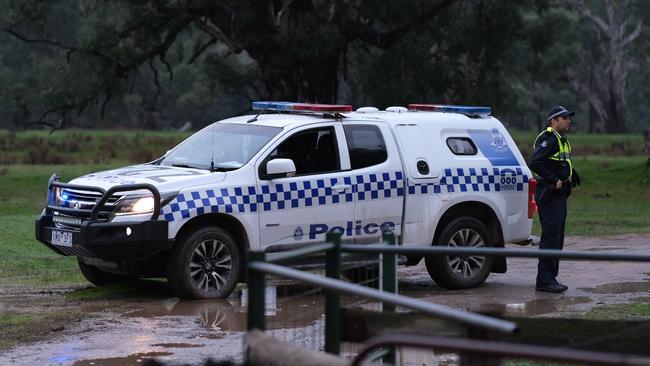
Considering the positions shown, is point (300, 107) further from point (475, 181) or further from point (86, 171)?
point (86, 171)

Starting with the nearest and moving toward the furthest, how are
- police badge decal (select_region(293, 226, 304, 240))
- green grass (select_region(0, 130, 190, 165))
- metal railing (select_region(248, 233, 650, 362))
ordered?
1. metal railing (select_region(248, 233, 650, 362))
2. police badge decal (select_region(293, 226, 304, 240))
3. green grass (select_region(0, 130, 190, 165))

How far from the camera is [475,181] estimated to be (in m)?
13.7

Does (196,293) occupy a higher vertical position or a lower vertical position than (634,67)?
lower

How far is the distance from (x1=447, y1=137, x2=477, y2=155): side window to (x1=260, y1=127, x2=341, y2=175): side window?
4.37 feet

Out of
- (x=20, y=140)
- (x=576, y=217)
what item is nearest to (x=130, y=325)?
(x=576, y=217)

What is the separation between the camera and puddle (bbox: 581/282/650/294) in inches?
524

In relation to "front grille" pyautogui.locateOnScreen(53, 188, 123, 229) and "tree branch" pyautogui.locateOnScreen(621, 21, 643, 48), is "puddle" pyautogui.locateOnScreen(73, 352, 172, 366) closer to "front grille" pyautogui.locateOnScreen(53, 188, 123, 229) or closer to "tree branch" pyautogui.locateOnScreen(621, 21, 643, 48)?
"front grille" pyautogui.locateOnScreen(53, 188, 123, 229)

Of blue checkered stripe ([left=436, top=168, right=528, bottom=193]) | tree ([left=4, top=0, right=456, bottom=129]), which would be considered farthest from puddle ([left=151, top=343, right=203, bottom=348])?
tree ([left=4, top=0, right=456, bottom=129])

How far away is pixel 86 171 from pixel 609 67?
4127 centimetres

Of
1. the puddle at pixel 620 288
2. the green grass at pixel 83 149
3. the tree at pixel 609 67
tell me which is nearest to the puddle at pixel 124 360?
the puddle at pixel 620 288

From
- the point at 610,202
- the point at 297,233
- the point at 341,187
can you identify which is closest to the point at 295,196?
the point at 297,233

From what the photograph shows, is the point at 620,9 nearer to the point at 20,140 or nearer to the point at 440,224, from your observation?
the point at 20,140

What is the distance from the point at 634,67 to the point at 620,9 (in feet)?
30.2

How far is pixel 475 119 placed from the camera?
46.0ft
